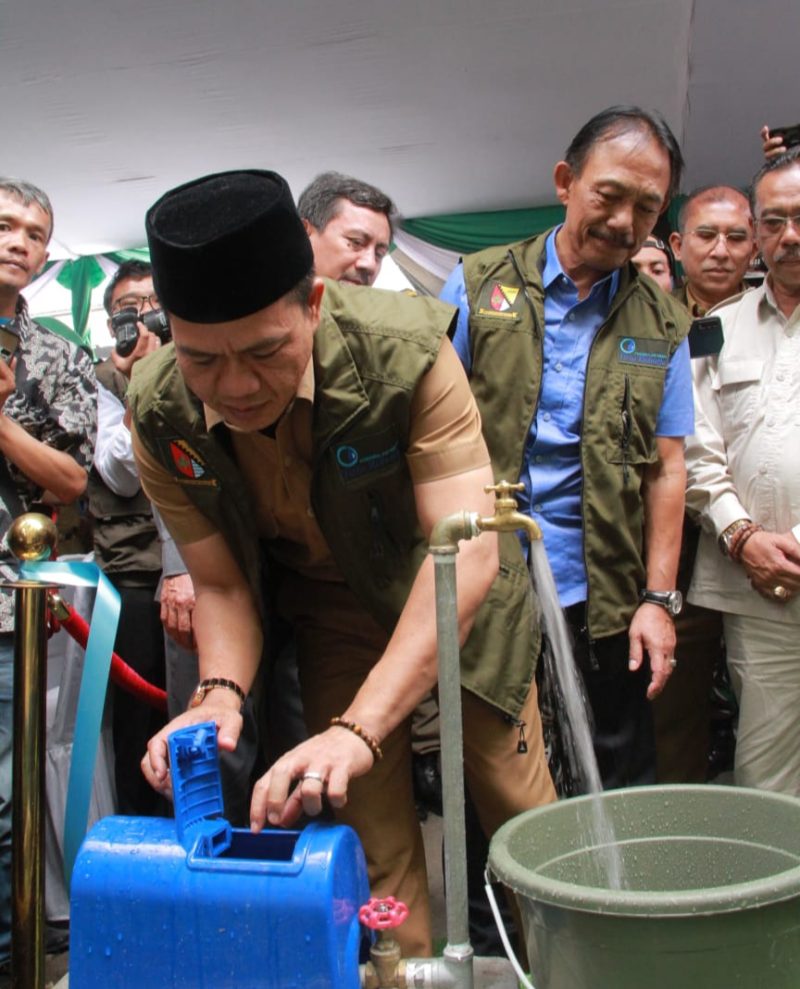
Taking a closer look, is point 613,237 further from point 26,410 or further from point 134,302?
point 134,302

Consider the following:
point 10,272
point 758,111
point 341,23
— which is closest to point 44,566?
point 10,272

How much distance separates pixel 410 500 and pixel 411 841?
61 cm

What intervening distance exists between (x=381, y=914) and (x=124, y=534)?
183 cm

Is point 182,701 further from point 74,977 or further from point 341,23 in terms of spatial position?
point 341,23

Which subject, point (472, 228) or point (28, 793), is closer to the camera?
point (28, 793)

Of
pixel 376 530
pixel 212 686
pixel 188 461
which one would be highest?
pixel 188 461

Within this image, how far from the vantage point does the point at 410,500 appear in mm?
1794

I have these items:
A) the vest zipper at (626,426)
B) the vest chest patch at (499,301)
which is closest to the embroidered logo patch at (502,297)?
the vest chest patch at (499,301)

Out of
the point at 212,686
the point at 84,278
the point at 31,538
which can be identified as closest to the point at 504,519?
the point at 212,686

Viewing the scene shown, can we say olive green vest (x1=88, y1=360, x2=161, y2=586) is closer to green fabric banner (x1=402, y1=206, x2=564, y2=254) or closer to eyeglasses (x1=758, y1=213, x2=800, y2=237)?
eyeglasses (x1=758, y1=213, x2=800, y2=237)

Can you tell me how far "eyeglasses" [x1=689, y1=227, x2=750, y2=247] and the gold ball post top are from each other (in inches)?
87.3

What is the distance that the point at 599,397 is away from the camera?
215 centimetres

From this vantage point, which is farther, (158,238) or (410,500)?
(410,500)

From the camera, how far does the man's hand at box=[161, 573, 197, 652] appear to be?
7.37ft
